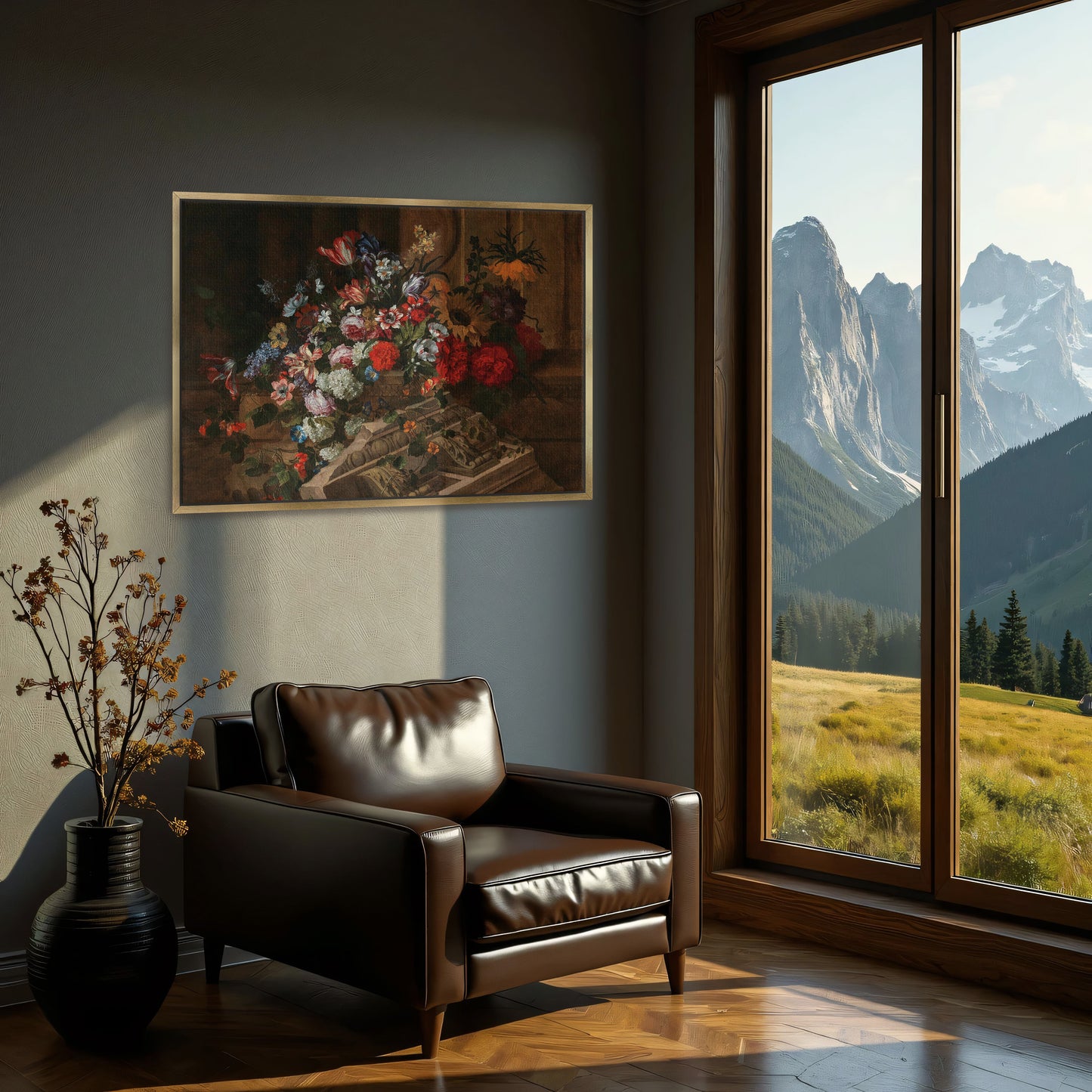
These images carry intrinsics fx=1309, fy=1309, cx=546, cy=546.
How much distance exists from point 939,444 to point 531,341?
1338 millimetres

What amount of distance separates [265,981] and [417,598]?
47.3 inches

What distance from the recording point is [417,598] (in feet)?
13.4

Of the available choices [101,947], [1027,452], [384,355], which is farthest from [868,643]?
[101,947]

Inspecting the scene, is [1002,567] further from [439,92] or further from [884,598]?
[439,92]

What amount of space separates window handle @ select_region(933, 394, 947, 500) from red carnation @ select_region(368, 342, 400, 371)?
64.2 inches

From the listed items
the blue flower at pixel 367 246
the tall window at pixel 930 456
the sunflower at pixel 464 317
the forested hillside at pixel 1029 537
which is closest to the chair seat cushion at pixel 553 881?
the tall window at pixel 930 456

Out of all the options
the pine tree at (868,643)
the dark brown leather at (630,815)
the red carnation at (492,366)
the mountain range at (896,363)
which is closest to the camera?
the dark brown leather at (630,815)

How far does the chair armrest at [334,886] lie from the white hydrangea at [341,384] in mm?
1210

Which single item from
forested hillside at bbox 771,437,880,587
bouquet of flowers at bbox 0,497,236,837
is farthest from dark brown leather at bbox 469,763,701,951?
forested hillside at bbox 771,437,880,587

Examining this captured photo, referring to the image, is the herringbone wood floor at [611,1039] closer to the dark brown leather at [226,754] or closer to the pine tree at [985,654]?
the dark brown leather at [226,754]

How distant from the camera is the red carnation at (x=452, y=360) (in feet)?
13.5

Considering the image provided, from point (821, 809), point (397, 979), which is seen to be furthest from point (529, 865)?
point (821, 809)

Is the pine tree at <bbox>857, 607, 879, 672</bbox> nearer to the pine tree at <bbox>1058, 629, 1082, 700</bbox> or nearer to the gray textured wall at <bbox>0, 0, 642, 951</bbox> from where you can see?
the pine tree at <bbox>1058, 629, 1082, 700</bbox>

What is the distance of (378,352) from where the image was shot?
400 cm
